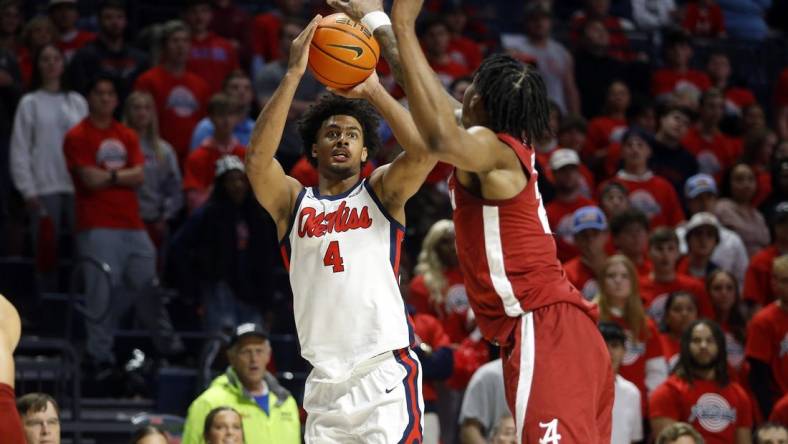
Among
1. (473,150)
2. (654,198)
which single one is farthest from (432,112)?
(654,198)

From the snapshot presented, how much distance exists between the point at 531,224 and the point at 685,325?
14.7ft

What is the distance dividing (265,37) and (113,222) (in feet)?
10.9

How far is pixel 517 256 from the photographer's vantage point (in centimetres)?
616

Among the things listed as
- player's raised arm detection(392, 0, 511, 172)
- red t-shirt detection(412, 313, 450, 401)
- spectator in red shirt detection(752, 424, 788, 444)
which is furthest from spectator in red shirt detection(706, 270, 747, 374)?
player's raised arm detection(392, 0, 511, 172)

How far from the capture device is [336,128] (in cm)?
680

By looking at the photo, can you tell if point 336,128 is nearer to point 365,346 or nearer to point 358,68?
point 358,68

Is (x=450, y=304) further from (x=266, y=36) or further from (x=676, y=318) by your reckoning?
(x=266, y=36)

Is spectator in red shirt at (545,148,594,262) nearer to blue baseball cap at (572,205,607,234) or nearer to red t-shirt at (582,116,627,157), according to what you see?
blue baseball cap at (572,205,607,234)

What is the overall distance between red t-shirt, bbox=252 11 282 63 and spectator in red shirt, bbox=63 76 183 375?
273 cm

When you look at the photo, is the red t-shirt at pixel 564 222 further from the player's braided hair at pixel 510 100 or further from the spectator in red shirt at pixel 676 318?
the player's braided hair at pixel 510 100

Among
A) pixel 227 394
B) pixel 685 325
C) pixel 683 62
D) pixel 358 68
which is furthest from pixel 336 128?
pixel 683 62

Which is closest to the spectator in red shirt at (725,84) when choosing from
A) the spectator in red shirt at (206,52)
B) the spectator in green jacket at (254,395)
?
the spectator in red shirt at (206,52)

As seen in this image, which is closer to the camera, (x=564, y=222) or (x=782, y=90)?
(x=564, y=222)

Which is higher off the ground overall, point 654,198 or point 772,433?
point 654,198
